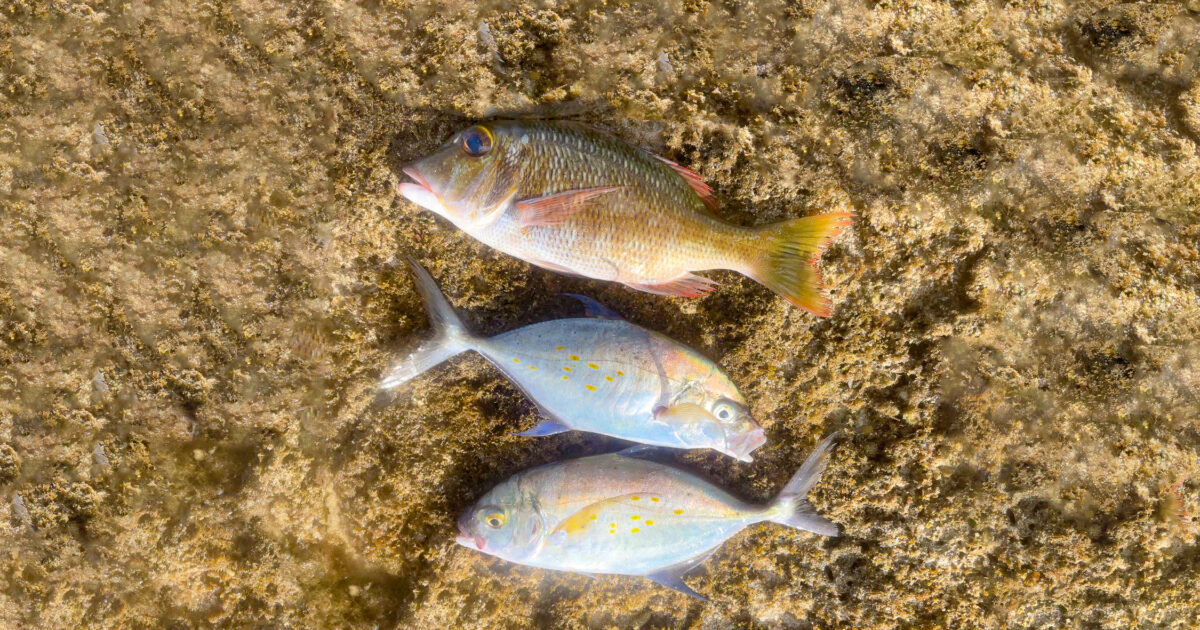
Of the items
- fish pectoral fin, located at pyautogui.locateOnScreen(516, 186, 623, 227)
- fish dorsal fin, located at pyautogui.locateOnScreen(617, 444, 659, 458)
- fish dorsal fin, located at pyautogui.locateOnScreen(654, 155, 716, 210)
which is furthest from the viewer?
fish dorsal fin, located at pyautogui.locateOnScreen(617, 444, 659, 458)

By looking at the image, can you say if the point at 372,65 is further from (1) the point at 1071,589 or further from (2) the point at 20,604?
Answer: (1) the point at 1071,589

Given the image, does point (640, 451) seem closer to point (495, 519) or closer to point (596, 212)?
point (495, 519)

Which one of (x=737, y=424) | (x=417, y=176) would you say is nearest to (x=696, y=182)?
(x=737, y=424)

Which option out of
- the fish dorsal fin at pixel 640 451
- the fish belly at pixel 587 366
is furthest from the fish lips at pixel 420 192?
the fish dorsal fin at pixel 640 451

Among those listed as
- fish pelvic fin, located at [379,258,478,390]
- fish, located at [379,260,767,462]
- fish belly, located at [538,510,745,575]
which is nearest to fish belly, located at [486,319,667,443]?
fish, located at [379,260,767,462]

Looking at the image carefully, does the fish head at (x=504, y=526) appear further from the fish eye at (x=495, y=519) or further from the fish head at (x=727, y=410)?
the fish head at (x=727, y=410)

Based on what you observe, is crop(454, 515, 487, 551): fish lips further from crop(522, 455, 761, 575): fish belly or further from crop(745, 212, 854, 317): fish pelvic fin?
crop(745, 212, 854, 317): fish pelvic fin
